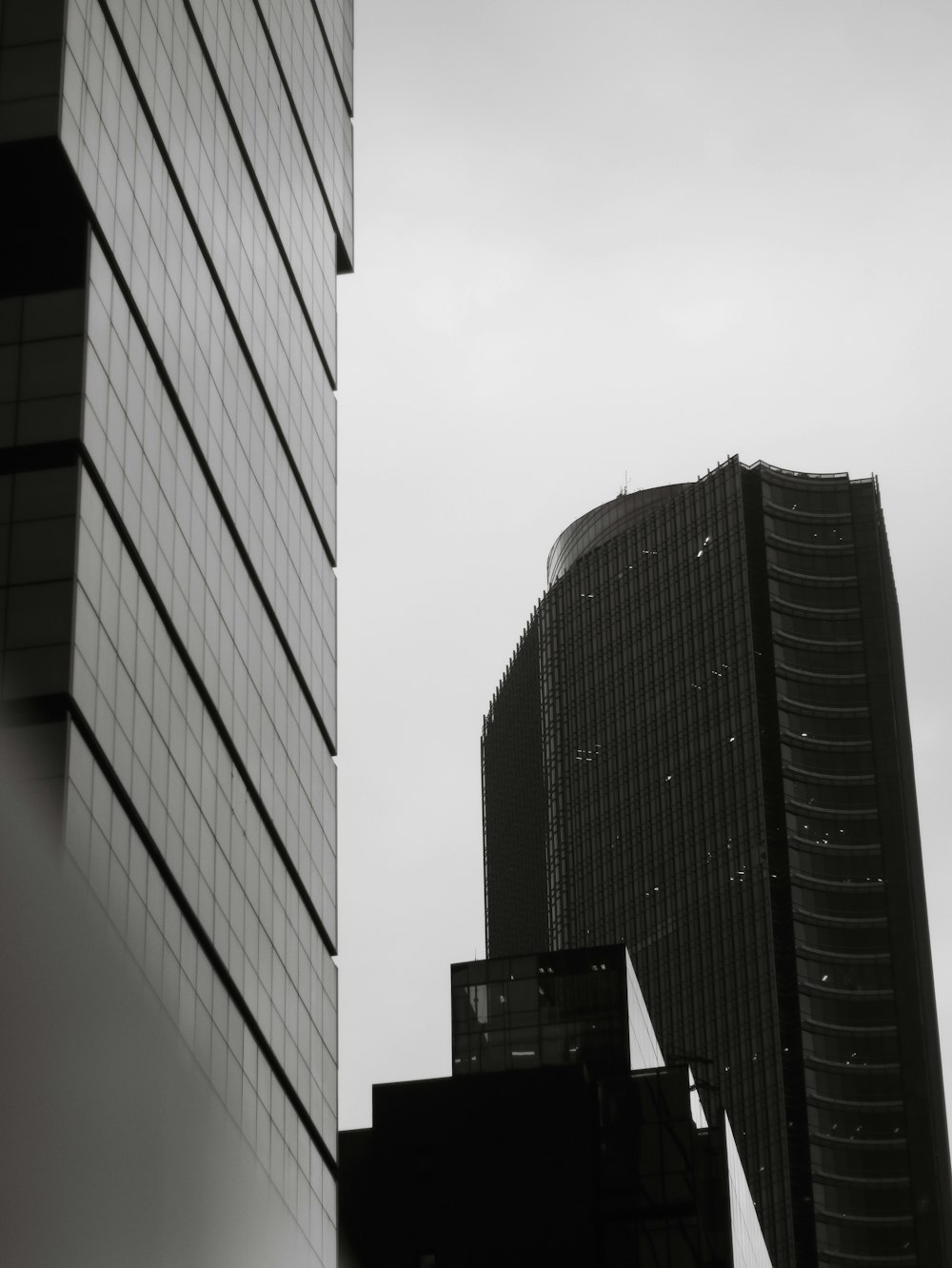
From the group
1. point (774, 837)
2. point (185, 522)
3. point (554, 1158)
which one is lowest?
point (554, 1158)

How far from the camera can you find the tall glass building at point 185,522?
46156 mm

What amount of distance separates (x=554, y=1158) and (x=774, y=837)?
94.8 metres

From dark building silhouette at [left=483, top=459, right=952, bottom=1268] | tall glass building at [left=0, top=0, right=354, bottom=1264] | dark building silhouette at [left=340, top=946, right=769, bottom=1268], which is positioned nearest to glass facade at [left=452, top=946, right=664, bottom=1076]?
dark building silhouette at [left=340, top=946, right=769, bottom=1268]

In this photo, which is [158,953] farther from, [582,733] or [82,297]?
[582,733]

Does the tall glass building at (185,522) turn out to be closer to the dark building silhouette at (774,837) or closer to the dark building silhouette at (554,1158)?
the dark building silhouette at (554,1158)

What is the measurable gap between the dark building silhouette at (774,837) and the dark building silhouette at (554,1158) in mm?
69200

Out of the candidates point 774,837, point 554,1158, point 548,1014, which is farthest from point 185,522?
point 774,837

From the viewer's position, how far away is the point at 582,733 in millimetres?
196500

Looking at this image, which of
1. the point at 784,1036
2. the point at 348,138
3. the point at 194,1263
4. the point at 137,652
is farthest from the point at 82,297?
the point at 784,1036

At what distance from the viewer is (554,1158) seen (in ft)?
272

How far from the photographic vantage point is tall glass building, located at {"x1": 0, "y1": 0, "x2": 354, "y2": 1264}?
151 ft

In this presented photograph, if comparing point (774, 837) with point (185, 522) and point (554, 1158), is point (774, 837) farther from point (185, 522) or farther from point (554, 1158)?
point (185, 522)

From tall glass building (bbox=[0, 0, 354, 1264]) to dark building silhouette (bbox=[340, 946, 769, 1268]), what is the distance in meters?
14.9

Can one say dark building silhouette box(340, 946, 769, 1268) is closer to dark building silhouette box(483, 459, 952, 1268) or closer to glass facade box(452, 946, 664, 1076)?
glass facade box(452, 946, 664, 1076)
